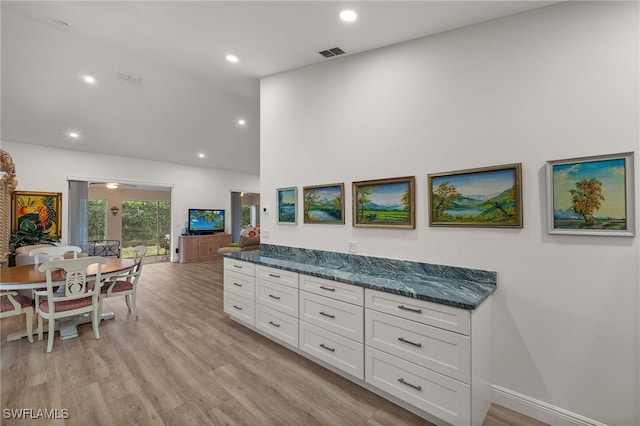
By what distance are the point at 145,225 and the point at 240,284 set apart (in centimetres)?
886

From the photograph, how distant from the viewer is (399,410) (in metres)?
1.95

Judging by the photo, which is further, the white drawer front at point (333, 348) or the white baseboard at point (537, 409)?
the white drawer front at point (333, 348)

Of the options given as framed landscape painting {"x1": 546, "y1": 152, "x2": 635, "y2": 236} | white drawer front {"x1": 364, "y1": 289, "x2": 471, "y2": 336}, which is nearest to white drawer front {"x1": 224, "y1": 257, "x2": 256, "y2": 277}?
white drawer front {"x1": 364, "y1": 289, "x2": 471, "y2": 336}

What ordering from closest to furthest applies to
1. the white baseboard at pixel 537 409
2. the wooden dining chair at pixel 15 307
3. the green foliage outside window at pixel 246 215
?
the white baseboard at pixel 537 409 < the wooden dining chair at pixel 15 307 < the green foliage outside window at pixel 246 215

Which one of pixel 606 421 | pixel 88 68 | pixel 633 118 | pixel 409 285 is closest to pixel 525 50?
pixel 633 118

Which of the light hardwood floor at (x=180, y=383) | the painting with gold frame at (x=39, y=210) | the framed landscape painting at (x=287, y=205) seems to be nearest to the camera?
the light hardwood floor at (x=180, y=383)

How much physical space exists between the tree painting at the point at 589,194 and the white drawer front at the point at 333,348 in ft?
5.60

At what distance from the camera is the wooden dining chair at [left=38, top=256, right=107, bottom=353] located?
2729 millimetres

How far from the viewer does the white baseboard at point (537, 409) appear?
1.78 meters

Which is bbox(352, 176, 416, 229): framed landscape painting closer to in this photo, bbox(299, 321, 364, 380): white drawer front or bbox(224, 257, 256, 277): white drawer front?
bbox(299, 321, 364, 380): white drawer front

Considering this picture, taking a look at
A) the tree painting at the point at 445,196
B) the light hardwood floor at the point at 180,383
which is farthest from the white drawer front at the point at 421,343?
the tree painting at the point at 445,196

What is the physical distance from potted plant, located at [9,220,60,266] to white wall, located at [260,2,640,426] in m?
6.65

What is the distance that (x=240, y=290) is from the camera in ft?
10.6

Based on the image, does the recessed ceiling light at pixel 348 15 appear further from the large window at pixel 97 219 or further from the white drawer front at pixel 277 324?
the large window at pixel 97 219
